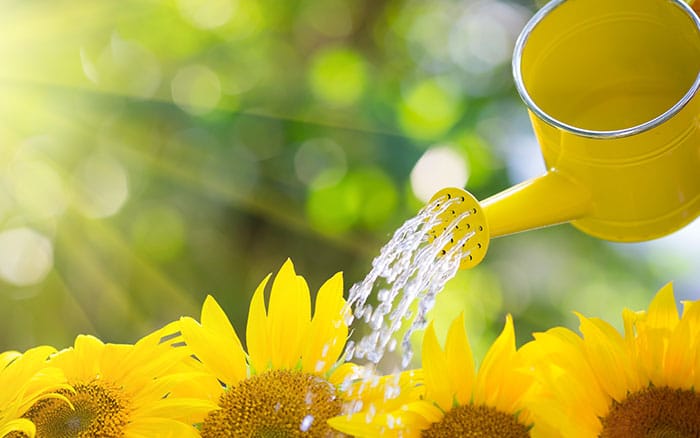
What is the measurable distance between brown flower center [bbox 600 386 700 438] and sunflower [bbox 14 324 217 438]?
18cm

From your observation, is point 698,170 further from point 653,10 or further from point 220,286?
point 220,286

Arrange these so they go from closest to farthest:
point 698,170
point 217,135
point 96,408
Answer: point 96,408 → point 698,170 → point 217,135

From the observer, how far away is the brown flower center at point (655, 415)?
14.1 inches

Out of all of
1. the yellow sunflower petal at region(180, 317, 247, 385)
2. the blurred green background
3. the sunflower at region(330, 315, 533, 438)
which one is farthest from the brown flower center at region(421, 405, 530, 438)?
the blurred green background

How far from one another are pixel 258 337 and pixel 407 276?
0.08 metres

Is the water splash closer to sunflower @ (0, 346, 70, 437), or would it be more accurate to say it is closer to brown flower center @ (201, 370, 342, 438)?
brown flower center @ (201, 370, 342, 438)

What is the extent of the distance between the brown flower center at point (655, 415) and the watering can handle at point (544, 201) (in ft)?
0.47

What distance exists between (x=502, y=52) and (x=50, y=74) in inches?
24.2

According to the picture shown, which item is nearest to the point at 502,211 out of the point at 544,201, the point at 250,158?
the point at 544,201

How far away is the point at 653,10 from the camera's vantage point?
51 centimetres

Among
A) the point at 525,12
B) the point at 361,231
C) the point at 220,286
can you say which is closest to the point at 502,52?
the point at 525,12

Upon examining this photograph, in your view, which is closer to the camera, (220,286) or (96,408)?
(96,408)

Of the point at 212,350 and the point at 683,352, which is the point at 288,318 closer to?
the point at 212,350

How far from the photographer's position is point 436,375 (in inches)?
15.0
